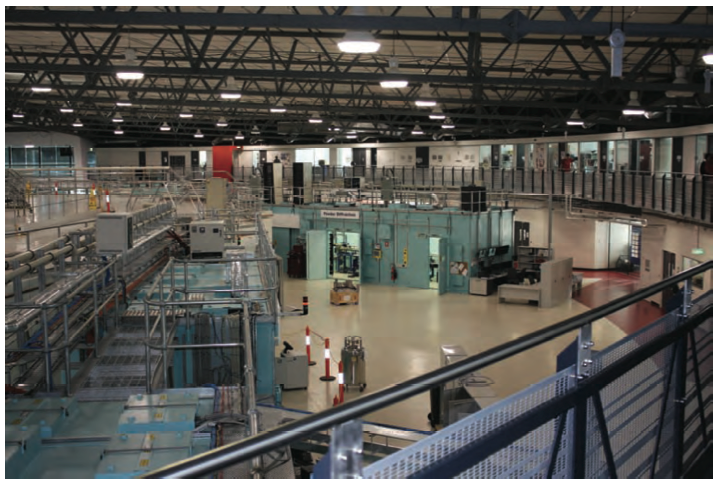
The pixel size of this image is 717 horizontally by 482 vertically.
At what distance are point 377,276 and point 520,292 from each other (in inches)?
248

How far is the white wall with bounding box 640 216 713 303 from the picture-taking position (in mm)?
20484

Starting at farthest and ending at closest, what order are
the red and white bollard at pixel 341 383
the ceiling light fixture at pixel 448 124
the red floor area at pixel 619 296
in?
1. the ceiling light fixture at pixel 448 124
2. the red floor area at pixel 619 296
3. the red and white bollard at pixel 341 383

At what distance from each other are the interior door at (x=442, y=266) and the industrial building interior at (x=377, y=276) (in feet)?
0.32

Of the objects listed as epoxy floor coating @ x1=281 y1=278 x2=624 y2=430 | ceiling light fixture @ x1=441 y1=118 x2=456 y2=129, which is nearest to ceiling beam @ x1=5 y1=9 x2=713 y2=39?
epoxy floor coating @ x1=281 y1=278 x2=624 y2=430

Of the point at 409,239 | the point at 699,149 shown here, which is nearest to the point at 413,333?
the point at 409,239

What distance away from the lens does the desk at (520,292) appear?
79.8 ft

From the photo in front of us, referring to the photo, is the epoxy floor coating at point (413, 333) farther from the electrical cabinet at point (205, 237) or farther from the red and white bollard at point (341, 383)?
the electrical cabinet at point (205, 237)

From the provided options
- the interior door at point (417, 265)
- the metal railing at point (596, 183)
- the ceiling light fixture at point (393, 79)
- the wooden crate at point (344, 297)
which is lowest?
the wooden crate at point (344, 297)

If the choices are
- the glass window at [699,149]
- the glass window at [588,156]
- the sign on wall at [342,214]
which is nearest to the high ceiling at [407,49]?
the glass window at [699,149]

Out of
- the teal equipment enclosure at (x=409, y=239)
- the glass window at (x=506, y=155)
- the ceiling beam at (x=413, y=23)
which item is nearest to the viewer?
the ceiling beam at (x=413, y=23)

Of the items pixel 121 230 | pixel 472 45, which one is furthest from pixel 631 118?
pixel 121 230

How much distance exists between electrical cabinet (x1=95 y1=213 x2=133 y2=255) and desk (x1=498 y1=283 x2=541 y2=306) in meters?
15.6

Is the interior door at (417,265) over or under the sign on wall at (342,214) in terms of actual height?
under

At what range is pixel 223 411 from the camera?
7312 millimetres
